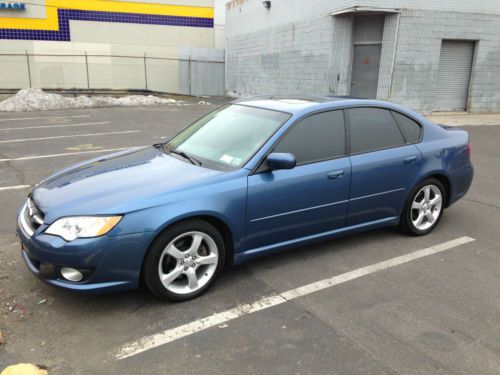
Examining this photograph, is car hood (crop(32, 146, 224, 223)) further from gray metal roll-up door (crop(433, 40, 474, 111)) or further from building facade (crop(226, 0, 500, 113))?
gray metal roll-up door (crop(433, 40, 474, 111))

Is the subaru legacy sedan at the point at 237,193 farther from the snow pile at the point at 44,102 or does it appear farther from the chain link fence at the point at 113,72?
the chain link fence at the point at 113,72

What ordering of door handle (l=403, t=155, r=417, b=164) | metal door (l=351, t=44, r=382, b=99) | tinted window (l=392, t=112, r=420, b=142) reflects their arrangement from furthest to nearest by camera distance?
metal door (l=351, t=44, r=382, b=99), tinted window (l=392, t=112, r=420, b=142), door handle (l=403, t=155, r=417, b=164)

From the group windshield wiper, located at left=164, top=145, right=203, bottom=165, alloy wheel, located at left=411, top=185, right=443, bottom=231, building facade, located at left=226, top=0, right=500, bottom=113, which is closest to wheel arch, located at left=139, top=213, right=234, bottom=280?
windshield wiper, located at left=164, top=145, right=203, bottom=165

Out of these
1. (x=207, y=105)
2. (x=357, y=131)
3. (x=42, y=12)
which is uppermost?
(x=42, y=12)

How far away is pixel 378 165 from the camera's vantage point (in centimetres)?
434

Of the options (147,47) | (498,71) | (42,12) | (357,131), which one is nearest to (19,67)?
(42,12)

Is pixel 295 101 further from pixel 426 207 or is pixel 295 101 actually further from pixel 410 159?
pixel 426 207

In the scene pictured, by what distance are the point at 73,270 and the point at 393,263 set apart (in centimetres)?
278

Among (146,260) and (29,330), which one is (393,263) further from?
(29,330)

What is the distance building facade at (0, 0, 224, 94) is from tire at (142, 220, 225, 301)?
2446cm

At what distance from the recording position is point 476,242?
15.6ft

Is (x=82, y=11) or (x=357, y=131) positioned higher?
(x=82, y=11)

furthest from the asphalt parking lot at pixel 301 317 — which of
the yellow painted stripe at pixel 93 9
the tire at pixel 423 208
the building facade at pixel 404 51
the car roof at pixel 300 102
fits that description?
the yellow painted stripe at pixel 93 9

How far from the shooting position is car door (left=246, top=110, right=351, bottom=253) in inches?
146
